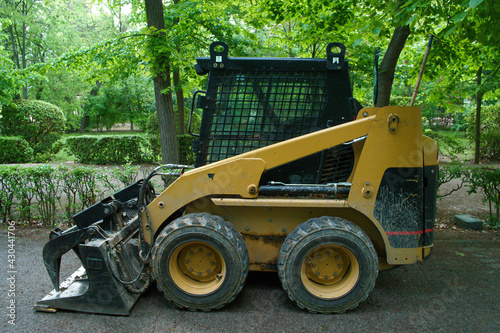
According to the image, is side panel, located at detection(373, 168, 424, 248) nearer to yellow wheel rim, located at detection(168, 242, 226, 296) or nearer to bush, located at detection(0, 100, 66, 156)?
yellow wheel rim, located at detection(168, 242, 226, 296)

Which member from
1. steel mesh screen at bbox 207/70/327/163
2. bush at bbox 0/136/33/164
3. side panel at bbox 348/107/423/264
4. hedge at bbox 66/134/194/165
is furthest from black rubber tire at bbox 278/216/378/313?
bush at bbox 0/136/33/164

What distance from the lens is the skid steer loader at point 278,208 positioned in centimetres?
A: 328

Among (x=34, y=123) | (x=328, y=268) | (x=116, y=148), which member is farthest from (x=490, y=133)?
(x=34, y=123)

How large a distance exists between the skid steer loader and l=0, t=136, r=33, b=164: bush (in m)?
11.8

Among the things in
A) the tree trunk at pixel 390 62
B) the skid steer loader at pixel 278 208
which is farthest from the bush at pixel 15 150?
the tree trunk at pixel 390 62

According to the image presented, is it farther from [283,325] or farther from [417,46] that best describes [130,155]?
[283,325]

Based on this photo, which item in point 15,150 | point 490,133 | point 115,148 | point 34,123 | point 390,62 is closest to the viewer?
point 390,62

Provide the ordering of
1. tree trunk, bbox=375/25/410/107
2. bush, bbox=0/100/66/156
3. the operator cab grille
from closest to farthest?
the operator cab grille → tree trunk, bbox=375/25/410/107 → bush, bbox=0/100/66/156

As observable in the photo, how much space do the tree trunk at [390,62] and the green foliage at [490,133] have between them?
869cm

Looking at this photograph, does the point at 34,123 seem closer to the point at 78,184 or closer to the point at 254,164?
the point at 78,184

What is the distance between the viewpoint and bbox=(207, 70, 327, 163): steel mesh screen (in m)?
→ 3.72

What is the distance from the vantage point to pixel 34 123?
1484 centimetres

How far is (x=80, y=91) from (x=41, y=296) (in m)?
25.6

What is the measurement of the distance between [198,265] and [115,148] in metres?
9.92
